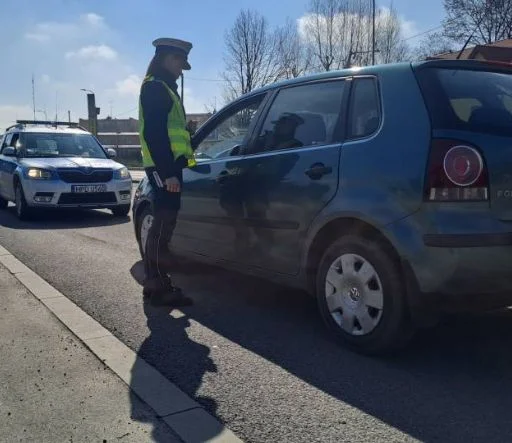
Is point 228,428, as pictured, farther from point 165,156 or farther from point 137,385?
point 165,156

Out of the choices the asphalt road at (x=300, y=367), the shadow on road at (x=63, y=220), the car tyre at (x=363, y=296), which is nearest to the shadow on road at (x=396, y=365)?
the asphalt road at (x=300, y=367)

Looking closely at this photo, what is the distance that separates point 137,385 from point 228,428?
28.8 inches

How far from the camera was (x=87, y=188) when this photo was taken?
10148 millimetres

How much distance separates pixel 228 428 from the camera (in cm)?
284

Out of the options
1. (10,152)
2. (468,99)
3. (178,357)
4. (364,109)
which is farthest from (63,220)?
(468,99)

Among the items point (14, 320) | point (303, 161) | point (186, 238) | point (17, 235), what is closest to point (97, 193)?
point (17, 235)

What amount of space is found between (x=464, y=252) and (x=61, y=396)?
91.1 inches

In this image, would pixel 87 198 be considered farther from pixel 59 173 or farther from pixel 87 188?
pixel 59 173

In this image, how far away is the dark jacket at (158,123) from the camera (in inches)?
185

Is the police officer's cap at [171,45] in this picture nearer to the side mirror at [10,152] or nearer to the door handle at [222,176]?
the door handle at [222,176]

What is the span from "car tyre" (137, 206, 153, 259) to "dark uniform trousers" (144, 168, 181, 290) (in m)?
0.99

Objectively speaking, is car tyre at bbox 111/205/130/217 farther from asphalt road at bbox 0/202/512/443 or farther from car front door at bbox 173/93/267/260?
car front door at bbox 173/93/267/260

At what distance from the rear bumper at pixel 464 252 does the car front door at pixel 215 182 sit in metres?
1.82

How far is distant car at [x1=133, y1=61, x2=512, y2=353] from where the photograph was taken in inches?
128
